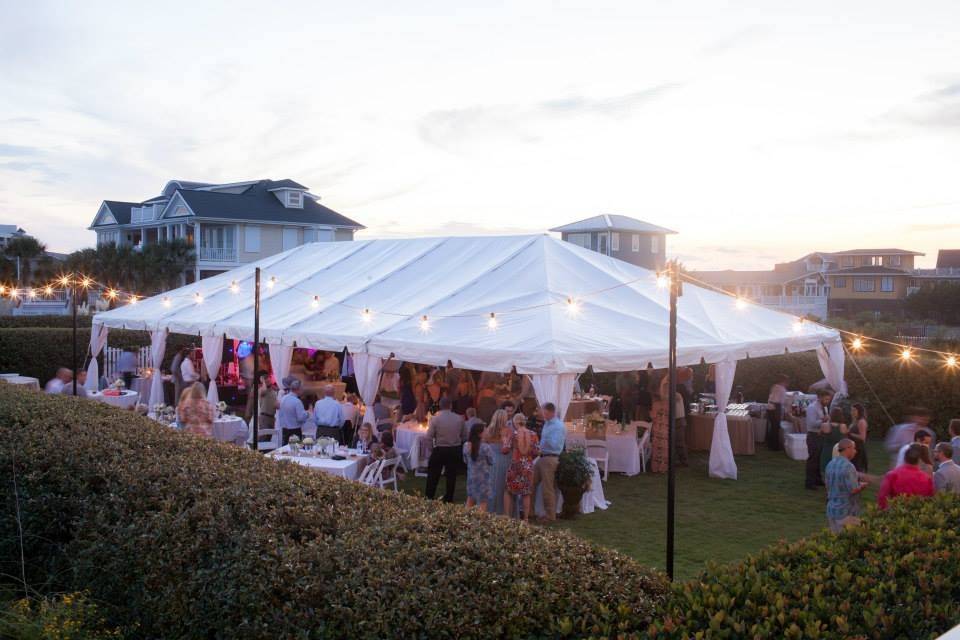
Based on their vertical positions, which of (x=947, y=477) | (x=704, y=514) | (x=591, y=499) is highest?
(x=947, y=477)

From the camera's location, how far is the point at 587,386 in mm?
20297

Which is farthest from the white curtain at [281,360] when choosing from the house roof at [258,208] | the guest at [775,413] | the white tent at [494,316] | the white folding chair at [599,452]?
the house roof at [258,208]

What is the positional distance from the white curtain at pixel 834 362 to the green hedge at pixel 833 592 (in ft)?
35.2

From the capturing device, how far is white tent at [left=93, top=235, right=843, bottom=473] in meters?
11.2

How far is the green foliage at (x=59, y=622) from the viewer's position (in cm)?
482

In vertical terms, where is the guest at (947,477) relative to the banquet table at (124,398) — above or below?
above

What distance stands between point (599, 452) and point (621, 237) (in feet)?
119

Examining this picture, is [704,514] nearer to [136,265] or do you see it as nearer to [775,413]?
[775,413]

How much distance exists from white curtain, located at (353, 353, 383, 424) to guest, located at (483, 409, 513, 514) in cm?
330

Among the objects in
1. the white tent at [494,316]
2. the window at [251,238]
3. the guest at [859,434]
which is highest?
the window at [251,238]

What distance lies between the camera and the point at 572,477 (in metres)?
9.99

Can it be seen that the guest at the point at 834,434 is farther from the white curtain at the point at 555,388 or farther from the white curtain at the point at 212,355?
the white curtain at the point at 212,355

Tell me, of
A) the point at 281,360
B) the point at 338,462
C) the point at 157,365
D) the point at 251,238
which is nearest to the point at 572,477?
the point at 338,462

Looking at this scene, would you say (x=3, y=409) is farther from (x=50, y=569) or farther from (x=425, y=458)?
(x=425, y=458)
